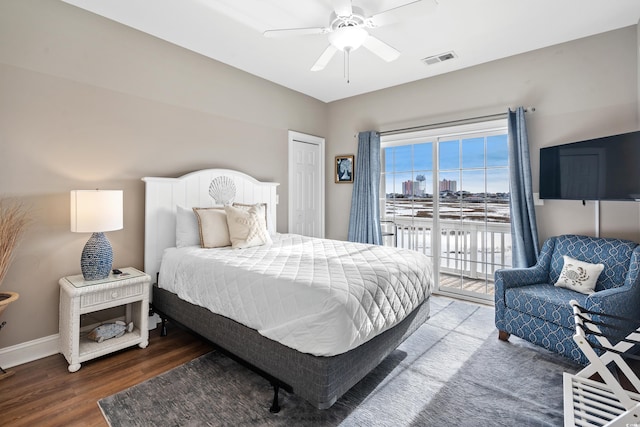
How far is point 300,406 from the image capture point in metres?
1.87

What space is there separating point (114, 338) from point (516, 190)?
12.9 ft

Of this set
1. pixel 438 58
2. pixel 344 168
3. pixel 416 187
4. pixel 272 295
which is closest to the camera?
pixel 272 295

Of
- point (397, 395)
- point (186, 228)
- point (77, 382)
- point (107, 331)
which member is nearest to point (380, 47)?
point (186, 228)

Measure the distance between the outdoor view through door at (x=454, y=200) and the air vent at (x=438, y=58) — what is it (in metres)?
0.79

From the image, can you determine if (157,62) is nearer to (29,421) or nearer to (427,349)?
(29,421)

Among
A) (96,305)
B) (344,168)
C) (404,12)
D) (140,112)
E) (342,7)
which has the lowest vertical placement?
(96,305)

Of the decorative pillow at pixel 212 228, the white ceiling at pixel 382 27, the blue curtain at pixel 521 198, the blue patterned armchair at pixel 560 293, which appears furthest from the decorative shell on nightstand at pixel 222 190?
the blue curtain at pixel 521 198

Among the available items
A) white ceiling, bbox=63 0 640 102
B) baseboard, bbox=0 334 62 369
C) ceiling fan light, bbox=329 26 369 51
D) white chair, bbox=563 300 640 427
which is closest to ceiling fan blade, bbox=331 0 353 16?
ceiling fan light, bbox=329 26 369 51

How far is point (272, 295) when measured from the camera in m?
1.91

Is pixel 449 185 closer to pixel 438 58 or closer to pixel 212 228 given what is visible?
pixel 438 58

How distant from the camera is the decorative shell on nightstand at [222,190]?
3.44 m

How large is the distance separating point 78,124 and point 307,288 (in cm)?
235

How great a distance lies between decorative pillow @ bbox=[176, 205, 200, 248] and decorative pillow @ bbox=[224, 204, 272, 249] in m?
0.32

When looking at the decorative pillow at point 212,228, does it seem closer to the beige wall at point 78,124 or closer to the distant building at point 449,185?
the beige wall at point 78,124
